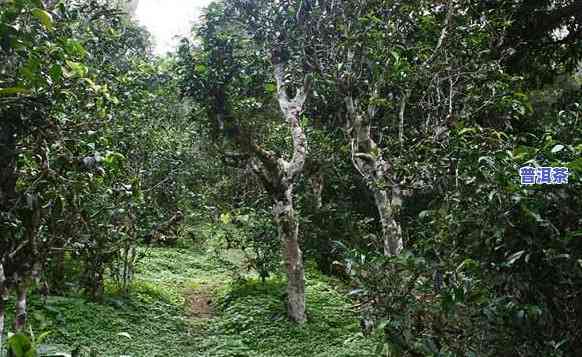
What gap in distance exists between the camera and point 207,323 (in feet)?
26.3

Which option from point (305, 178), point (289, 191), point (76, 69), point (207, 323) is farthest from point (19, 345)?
point (305, 178)

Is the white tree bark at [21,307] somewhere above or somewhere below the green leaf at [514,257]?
below

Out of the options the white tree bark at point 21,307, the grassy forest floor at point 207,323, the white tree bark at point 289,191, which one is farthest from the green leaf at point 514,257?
the white tree bark at point 289,191

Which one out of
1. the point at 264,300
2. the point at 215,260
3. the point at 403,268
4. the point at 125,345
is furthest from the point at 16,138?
the point at 215,260

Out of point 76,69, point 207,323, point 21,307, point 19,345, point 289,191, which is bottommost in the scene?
point 207,323

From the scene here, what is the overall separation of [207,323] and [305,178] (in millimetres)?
3420

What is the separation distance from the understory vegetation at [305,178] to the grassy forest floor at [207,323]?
1.8 inches

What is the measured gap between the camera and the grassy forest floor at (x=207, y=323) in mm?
6344

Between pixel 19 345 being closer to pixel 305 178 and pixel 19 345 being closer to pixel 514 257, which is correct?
pixel 514 257

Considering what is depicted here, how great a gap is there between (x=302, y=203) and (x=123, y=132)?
3.71m

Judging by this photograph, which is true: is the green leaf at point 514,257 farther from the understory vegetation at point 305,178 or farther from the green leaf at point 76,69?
the green leaf at point 76,69

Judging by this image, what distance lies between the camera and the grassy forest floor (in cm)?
634

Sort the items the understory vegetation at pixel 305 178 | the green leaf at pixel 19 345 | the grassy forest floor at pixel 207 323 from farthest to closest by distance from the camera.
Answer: the grassy forest floor at pixel 207 323 → the understory vegetation at pixel 305 178 → the green leaf at pixel 19 345

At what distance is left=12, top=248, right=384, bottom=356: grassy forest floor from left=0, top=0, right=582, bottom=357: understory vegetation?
5cm
